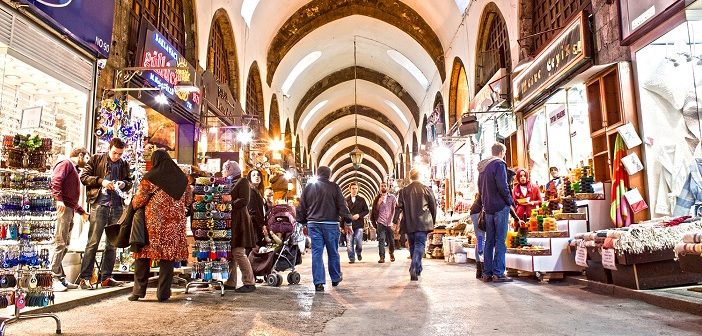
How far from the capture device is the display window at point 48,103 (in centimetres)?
599

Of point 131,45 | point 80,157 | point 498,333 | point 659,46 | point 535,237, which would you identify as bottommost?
point 498,333

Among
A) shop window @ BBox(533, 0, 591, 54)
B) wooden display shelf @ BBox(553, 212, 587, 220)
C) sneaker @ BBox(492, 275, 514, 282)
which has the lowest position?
sneaker @ BBox(492, 275, 514, 282)

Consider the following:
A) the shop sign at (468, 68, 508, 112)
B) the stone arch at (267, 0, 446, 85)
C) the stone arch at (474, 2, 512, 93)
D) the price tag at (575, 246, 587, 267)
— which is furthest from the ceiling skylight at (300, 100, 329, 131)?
the price tag at (575, 246, 587, 267)

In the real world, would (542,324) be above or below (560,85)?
below

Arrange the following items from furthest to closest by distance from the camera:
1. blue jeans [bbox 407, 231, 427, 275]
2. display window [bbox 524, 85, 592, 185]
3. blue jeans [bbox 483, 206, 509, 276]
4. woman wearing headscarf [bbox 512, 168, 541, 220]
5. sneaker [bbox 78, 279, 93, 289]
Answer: display window [bbox 524, 85, 592, 185], woman wearing headscarf [bbox 512, 168, 541, 220], blue jeans [bbox 407, 231, 427, 275], blue jeans [bbox 483, 206, 509, 276], sneaker [bbox 78, 279, 93, 289]

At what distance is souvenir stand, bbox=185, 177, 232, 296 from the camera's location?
18.0 ft

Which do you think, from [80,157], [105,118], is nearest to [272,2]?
[105,118]

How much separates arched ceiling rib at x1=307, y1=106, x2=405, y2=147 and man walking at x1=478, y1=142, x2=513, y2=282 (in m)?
22.5

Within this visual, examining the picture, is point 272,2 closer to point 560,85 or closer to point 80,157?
point 560,85

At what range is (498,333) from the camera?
3.14m

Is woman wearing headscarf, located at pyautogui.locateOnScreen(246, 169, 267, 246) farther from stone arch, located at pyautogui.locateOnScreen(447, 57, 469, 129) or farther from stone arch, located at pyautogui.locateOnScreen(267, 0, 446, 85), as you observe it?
stone arch, located at pyautogui.locateOnScreen(267, 0, 446, 85)

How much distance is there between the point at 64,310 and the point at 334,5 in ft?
48.6

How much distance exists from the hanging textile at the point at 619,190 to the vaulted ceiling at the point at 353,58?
8152 mm

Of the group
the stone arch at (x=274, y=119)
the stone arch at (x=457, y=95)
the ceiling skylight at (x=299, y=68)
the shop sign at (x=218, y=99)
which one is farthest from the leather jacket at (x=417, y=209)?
the ceiling skylight at (x=299, y=68)
